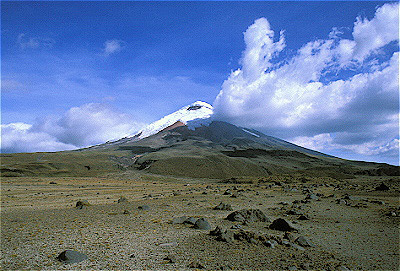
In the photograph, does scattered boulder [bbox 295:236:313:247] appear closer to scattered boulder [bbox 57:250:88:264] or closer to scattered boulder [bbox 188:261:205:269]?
scattered boulder [bbox 188:261:205:269]

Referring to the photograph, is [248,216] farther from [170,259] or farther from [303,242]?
→ [170,259]

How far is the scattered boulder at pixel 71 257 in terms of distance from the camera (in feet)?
24.3

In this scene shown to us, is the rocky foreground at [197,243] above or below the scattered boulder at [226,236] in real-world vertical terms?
below

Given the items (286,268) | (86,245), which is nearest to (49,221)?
(86,245)

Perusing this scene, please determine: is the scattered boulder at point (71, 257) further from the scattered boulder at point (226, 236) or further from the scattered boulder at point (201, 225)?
the scattered boulder at point (201, 225)

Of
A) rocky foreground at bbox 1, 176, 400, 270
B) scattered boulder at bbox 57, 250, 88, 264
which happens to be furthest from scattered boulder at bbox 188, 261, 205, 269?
scattered boulder at bbox 57, 250, 88, 264

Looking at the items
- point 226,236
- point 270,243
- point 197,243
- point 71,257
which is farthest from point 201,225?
point 71,257

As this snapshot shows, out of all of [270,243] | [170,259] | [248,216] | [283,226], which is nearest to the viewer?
[170,259]

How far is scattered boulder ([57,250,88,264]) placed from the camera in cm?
741

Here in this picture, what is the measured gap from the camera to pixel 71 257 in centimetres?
748

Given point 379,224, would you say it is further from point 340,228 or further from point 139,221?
point 139,221

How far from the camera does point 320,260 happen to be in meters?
7.58

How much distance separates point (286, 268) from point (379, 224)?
8.76 meters

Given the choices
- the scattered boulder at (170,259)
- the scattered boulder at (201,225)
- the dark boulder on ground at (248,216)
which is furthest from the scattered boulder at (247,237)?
the dark boulder on ground at (248,216)
